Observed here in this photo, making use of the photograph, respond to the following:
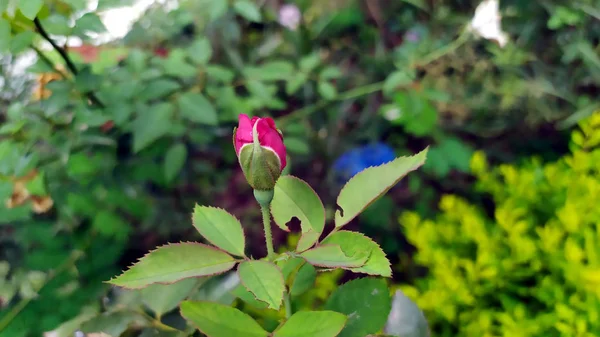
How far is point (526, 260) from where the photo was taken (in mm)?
541

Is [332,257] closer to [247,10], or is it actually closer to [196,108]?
[196,108]

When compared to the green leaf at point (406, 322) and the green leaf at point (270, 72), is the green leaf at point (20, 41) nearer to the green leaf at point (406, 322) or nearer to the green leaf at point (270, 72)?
the green leaf at point (270, 72)

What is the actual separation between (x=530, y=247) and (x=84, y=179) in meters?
0.66

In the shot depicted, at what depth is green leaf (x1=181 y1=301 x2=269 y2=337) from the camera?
12.1 inches

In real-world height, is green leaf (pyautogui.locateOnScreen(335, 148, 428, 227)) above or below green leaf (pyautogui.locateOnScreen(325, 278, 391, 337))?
above

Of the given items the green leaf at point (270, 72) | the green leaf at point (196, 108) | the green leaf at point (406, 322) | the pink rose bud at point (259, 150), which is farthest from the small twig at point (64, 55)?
the green leaf at point (406, 322)

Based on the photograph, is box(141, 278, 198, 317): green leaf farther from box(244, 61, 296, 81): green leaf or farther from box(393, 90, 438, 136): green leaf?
box(393, 90, 438, 136): green leaf

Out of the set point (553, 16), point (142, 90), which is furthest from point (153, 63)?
point (553, 16)

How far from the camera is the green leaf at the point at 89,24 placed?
1.72ft

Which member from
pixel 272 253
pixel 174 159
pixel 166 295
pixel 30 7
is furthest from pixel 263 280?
pixel 174 159

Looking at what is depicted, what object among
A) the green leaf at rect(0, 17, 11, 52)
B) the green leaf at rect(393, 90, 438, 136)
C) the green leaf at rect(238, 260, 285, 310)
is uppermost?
the green leaf at rect(0, 17, 11, 52)

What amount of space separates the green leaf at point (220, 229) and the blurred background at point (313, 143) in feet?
0.36

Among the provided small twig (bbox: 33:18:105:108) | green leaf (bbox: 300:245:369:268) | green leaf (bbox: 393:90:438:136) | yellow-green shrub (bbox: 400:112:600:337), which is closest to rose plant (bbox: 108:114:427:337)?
green leaf (bbox: 300:245:369:268)

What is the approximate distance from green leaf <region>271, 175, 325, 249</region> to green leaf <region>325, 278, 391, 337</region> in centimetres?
7
